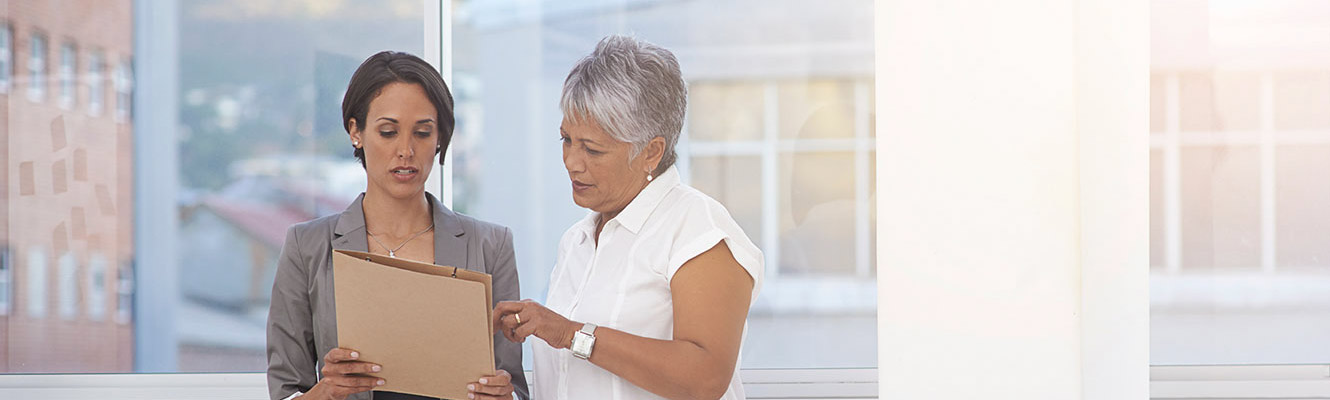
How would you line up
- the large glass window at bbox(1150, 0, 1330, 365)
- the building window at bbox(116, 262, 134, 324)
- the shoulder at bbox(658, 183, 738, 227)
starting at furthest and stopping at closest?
the building window at bbox(116, 262, 134, 324) < the large glass window at bbox(1150, 0, 1330, 365) < the shoulder at bbox(658, 183, 738, 227)

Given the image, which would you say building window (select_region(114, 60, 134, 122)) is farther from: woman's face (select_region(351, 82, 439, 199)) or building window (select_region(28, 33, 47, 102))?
woman's face (select_region(351, 82, 439, 199))

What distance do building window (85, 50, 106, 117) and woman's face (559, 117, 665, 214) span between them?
82.2 inches

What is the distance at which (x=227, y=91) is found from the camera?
10.8 feet

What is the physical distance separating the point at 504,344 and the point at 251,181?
Answer: 1.56m

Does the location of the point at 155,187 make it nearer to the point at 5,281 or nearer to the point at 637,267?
the point at 5,281

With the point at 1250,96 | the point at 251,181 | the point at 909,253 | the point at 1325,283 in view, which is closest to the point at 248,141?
the point at 251,181

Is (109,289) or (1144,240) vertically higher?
(1144,240)

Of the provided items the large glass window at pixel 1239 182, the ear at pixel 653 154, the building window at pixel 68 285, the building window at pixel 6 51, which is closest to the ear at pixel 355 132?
the ear at pixel 653 154

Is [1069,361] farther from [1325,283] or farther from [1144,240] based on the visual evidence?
[1325,283]

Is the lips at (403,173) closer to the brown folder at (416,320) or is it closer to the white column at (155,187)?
the brown folder at (416,320)

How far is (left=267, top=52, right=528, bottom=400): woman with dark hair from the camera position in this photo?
209 cm

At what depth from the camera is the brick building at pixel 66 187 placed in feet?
10.7

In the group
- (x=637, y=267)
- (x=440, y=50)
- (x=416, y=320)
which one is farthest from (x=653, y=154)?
(x=440, y=50)

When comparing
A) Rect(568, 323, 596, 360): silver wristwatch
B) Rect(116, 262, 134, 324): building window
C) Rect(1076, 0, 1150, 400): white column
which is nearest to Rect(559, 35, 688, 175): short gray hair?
Rect(568, 323, 596, 360): silver wristwatch
